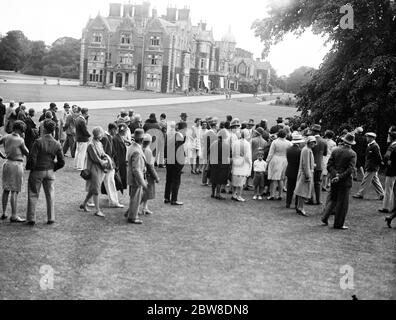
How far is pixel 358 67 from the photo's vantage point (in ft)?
67.0

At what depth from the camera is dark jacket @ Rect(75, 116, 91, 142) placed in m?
14.6

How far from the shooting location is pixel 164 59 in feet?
270

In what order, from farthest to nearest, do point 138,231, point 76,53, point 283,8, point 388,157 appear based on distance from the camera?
point 76,53 → point 283,8 → point 388,157 → point 138,231

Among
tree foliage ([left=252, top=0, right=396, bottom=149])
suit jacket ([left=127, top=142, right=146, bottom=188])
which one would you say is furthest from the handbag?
tree foliage ([left=252, top=0, right=396, bottom=149])

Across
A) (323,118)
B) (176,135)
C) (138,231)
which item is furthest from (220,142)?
(323,118)

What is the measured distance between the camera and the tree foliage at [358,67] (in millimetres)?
19406

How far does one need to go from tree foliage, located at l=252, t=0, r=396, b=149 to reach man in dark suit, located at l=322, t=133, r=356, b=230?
909 centimetres

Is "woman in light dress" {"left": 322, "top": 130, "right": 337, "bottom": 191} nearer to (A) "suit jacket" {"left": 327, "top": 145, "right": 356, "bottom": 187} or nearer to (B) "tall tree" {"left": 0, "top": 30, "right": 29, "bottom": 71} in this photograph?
(A) "suit jacket" {"left": 327, "top": 145, "right": 356, "bottom": 187}

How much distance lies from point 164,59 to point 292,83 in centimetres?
5155

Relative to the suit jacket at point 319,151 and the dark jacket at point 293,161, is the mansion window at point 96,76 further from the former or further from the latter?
the dark jacket at point 293,161

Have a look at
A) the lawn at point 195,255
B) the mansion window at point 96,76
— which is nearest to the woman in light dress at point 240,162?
the lawn at point 195,255

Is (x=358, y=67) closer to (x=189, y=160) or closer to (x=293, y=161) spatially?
(x=189, y=160)

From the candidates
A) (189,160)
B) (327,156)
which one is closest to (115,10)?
(189,160)
